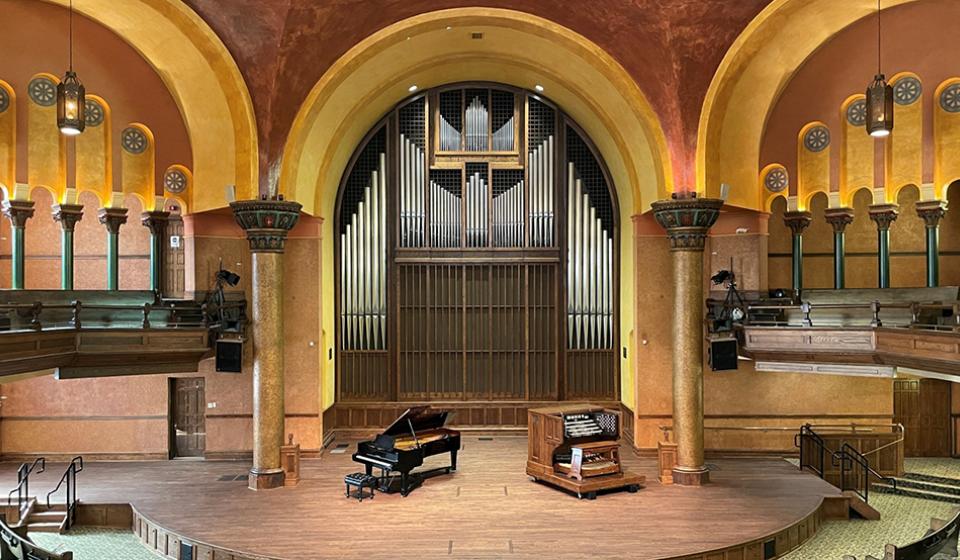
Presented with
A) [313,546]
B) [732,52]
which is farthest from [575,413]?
[732,52]

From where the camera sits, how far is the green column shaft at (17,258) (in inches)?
456

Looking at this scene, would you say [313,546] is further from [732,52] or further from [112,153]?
[732,52]

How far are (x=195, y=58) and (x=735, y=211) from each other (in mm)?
9688

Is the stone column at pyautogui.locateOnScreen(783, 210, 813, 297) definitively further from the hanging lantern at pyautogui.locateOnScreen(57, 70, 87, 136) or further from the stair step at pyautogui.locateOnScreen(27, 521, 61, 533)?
the stair step at pyautogui.locateOnScreen(27, 521, 61, 533)

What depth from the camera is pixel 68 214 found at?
11.8 m

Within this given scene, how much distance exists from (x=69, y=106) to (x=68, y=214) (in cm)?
428

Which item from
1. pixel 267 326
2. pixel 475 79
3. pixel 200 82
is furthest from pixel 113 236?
pixel 475 79

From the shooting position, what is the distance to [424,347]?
14547mm

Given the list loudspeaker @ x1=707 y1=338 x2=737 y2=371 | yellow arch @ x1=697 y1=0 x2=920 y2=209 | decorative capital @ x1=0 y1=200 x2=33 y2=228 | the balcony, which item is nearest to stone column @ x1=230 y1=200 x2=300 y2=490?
the balcony

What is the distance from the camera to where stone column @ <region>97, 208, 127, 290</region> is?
39.9ft

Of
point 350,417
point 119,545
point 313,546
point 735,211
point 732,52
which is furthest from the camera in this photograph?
point 350,417

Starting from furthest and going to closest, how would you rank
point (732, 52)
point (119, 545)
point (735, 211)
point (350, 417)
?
point (350, 417)
point (735, 211)
point (732, 52)
point (119, 545)

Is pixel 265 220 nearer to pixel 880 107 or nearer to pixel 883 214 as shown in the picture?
pixel 880 107

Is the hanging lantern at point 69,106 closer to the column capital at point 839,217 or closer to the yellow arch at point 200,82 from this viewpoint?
the yellow arch at point 200,82
